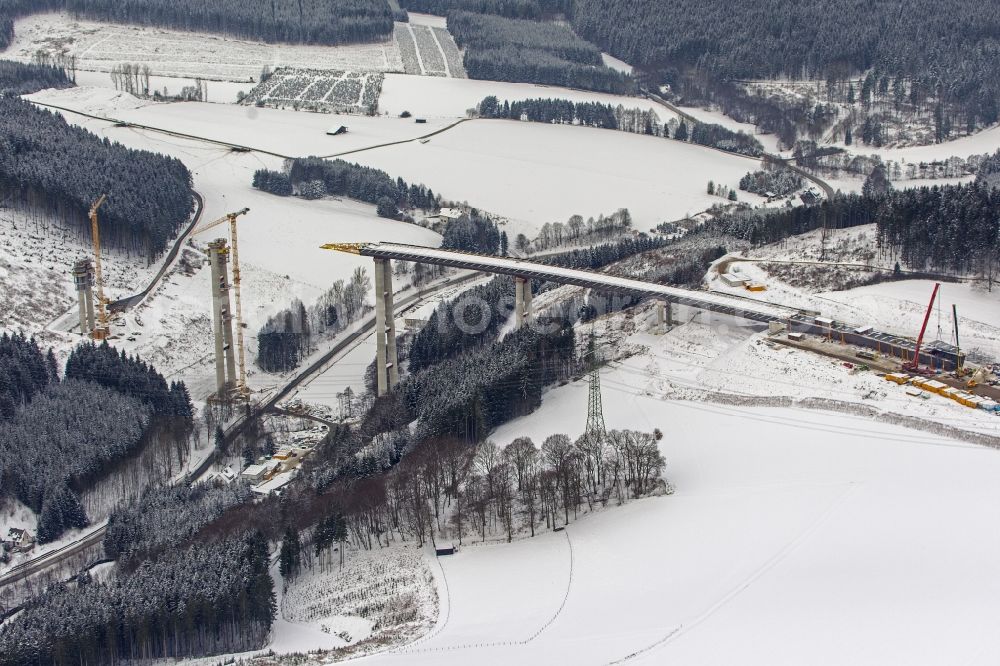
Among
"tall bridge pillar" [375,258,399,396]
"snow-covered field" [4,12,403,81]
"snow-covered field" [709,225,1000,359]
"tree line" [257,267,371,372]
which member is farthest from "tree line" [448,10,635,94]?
"tall bridge pillar" [375,258,399,396]

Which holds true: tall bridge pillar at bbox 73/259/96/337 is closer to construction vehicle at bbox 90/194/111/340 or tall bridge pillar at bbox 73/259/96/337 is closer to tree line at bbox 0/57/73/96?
construction vehicle at bbox 90/194/111/340

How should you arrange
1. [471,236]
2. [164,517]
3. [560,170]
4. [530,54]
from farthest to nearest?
1. [530,54]
2. [560,170]
3. [471,236]
4. [164,517]

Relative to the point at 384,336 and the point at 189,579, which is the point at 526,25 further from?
the point at 189,579

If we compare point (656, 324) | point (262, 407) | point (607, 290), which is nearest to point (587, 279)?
point (607, 290)

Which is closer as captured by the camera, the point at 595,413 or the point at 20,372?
the point at 595,413

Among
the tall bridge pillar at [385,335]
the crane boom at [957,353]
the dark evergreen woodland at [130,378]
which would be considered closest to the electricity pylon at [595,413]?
the crane boom at [957,353]

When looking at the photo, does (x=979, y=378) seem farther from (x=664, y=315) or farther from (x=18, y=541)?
(x=18, y=541)

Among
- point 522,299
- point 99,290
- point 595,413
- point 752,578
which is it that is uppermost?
point 522,299
